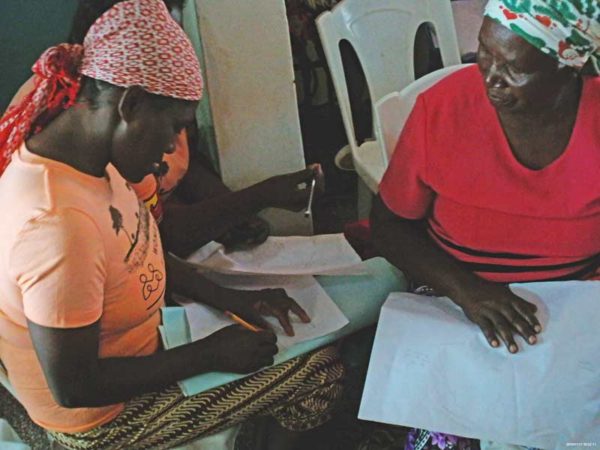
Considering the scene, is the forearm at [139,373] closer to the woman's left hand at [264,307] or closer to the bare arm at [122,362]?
the bare arm at [122,362]

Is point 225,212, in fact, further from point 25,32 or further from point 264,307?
point 25,32

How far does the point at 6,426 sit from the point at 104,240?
36 cm

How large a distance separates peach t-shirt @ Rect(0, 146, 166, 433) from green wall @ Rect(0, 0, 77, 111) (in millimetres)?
1052

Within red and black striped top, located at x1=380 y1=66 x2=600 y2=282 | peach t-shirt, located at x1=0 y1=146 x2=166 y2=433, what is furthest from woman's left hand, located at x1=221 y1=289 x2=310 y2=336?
red and black striped top, located at x1=380 y1=66 x2=600 y2=282

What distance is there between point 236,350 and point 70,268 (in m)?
0.35

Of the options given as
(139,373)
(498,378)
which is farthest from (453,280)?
(139,373)

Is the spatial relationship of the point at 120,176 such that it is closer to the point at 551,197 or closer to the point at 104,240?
the point at 104,240

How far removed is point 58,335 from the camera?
109cm

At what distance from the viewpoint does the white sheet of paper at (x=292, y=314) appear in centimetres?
140

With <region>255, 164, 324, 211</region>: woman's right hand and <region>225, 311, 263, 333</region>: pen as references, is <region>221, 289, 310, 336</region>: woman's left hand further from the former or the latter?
<region>255, 164, 324, 211</region>: woman's right hand

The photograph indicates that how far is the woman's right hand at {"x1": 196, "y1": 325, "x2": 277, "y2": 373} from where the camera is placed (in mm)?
1284

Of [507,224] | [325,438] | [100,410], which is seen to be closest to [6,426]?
[100,410]

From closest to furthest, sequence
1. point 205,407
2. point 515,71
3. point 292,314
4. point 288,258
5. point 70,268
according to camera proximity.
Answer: point 70,268 < point 515,71 < point 205,407 < point 292,314 < point 288,258

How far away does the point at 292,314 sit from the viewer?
1.45 metres
